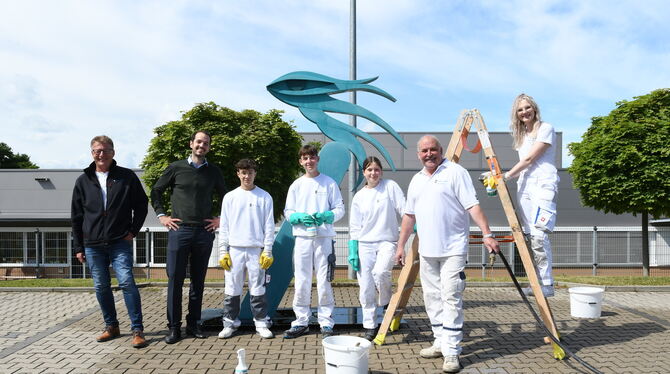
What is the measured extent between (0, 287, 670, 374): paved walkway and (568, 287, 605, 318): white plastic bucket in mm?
111

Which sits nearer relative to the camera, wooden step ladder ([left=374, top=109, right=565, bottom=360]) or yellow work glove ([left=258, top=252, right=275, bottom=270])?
wooden step ladder ([left=374, top=109, right=565, bottom=360])

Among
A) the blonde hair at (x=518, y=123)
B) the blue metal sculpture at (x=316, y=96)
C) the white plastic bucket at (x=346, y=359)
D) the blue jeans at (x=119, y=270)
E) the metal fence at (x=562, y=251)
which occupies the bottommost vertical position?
the metal fence at (x=562, y=251)

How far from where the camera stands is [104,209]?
4965mm

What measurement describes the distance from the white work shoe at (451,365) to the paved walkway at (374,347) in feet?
0.36

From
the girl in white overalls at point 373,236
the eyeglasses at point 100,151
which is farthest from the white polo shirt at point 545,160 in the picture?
the eyeglasses at point 100,151

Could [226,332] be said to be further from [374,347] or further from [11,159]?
[11,159]

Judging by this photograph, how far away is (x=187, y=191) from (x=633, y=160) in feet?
34.5

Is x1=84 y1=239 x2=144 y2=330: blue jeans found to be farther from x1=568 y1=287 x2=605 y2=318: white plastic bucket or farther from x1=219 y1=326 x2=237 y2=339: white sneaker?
x1=568 y1=287 x2=605 y2=318: white plastic bucket

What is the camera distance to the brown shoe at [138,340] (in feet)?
15.9

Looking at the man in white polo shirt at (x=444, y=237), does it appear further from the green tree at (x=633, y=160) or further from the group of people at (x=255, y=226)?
the green tree at (x=633, y=160)

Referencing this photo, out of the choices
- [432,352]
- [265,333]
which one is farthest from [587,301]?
[265,333]

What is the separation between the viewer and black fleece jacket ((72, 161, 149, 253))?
194 inches

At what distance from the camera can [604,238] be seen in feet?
47.2

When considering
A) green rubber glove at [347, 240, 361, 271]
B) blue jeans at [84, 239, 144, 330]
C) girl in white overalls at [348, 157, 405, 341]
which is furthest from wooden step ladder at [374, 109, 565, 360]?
blue jeans at [84, 239, 144, 330]
